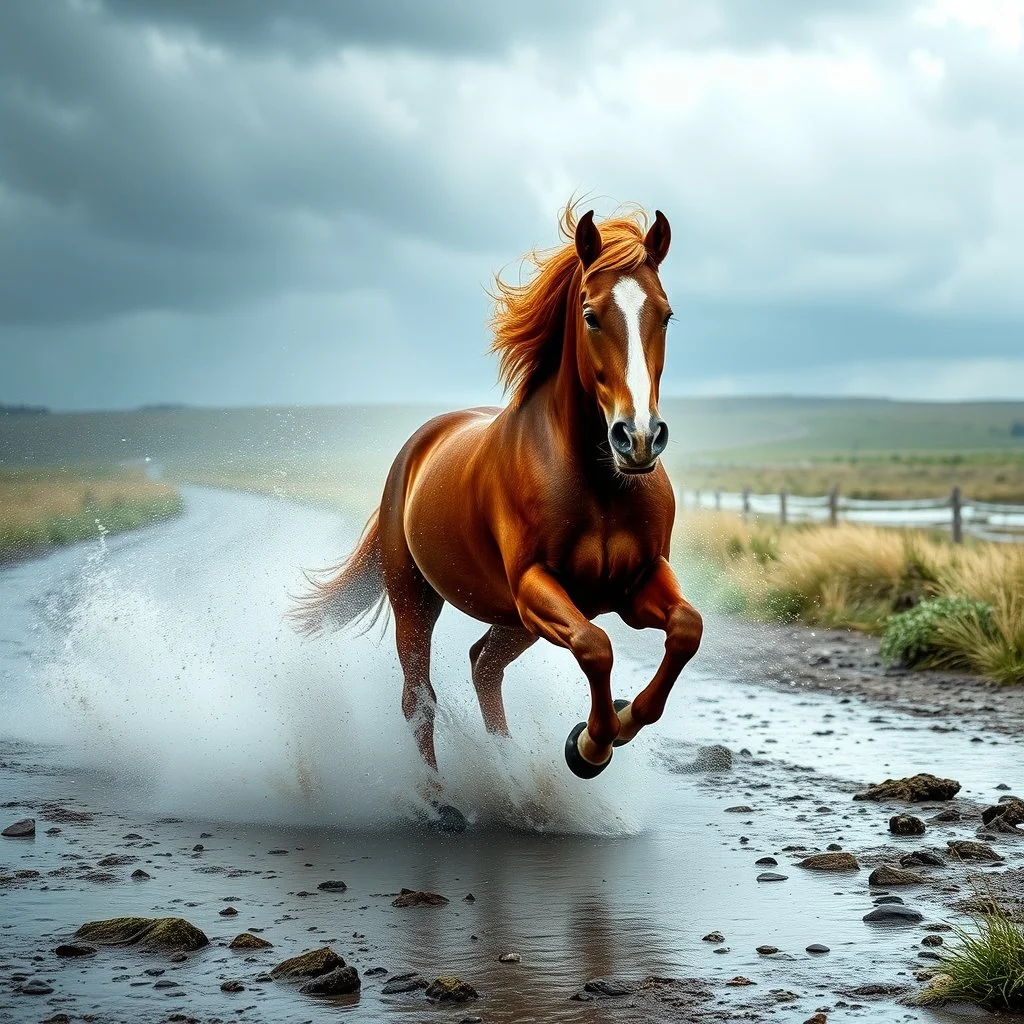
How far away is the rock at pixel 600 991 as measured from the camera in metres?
4.34

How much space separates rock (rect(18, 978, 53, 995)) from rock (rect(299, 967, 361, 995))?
0.75m

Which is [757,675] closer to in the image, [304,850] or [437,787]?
[437,787]

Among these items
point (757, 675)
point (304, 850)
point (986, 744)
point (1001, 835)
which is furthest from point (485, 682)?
point (757, 675)

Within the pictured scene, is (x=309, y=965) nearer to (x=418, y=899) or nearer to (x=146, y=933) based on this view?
(x=146, y=933)

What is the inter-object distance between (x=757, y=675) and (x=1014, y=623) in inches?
87.5

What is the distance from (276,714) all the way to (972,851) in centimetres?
394

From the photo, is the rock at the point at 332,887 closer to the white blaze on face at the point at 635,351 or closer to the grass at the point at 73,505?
the white blaze on face at the point at 635,351

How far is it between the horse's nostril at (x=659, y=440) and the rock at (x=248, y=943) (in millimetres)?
2078

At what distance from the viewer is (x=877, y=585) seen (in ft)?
51.5

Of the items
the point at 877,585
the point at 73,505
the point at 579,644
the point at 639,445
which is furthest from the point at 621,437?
the point at 73,505

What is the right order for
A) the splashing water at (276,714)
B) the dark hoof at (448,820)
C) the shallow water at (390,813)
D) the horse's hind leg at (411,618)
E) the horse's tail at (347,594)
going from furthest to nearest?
1. the horse's tail at (347,594)
2. the horse's hind leg at (411,618)
3. the splashing water at (276,714)
4. the dark hoof at (448,820)
5. the shallow water at (390,813)

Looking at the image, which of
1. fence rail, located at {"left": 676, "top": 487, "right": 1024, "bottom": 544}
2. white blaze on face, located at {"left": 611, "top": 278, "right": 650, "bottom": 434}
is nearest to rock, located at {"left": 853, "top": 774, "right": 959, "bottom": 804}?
white blaze on face, located at {"left": 611, "top": 278, "right": 650, "bottom": 434}

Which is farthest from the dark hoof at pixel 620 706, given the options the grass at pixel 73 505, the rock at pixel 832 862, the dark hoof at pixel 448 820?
the grass at pixel 73 505

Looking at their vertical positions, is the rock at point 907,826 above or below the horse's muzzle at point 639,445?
below
